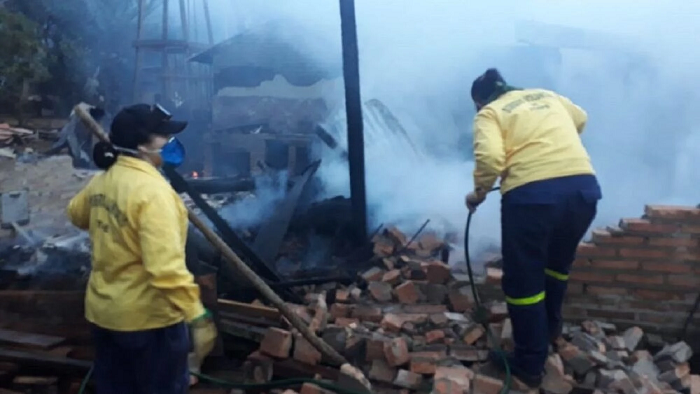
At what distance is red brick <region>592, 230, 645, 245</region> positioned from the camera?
4.62 m

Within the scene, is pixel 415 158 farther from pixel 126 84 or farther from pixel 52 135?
pixel 126 84

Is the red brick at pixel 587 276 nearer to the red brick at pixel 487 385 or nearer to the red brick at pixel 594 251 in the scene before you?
the red brick at pixel 594 251

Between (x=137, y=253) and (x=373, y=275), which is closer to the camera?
(x=137, y=253)

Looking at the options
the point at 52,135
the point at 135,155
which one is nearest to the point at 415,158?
the point at 135,155

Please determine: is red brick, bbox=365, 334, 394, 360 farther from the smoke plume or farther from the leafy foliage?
the leafy foliage

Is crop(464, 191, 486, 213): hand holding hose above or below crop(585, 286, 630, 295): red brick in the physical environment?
above

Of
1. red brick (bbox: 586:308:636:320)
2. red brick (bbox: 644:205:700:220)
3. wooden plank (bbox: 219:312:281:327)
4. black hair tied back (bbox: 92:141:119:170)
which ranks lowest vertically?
red brick (bbox: 586:308:636:320)

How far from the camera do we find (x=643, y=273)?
4664mm

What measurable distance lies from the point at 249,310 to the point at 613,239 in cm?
265

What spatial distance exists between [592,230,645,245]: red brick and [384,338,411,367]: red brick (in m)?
1.69

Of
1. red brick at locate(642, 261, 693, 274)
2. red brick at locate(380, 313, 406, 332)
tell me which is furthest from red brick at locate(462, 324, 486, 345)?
red brick at locate(642, 261, 693, 274)

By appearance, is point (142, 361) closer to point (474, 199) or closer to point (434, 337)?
point (434, 337)

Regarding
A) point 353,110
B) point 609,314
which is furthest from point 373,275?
point 609,314

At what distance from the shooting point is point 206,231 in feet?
13.3
